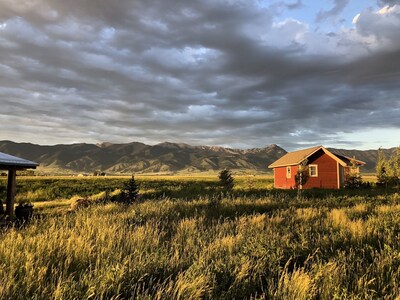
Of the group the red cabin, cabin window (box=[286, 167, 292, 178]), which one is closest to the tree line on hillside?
the red cabin

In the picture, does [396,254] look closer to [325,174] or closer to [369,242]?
[369,242]

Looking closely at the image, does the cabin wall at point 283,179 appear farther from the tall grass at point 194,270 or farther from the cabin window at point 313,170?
the tall grass at point 194,270

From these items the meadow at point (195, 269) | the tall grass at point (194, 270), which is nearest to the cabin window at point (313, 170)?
the meadow at point (195, 269)

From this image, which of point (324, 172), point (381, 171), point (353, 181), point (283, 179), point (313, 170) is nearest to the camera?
point (353, 181)

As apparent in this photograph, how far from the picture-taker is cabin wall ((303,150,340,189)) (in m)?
37.9

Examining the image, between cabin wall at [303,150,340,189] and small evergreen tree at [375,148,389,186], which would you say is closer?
small evergreen tree at [375,148,389,186]

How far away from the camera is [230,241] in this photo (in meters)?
5.41

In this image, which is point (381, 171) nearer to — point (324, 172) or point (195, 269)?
point (324, 172)

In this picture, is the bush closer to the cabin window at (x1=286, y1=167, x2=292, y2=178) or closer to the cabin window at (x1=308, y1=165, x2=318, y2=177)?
the cabin window at (x1=308, y1=165, x2=318, y2=177)

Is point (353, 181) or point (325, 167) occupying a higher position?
point (325, 167)

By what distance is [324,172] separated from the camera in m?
38.4

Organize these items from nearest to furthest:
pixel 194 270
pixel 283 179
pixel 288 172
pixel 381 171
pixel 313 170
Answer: pixel 194 270 → pixel 381 171 → pixel 313 170 → pixel 288 172 → pixel 283 179

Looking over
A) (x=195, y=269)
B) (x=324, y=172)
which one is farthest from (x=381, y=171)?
(x=195, y=269)

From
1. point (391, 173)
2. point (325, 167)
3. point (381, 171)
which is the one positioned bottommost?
point (391, 173)
